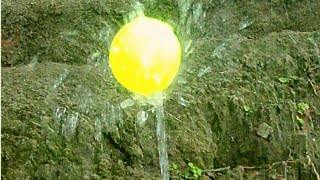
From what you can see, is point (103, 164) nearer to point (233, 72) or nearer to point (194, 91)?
point (194, 91)

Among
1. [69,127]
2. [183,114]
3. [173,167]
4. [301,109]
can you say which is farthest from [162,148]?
[301,109]

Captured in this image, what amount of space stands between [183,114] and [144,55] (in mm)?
992

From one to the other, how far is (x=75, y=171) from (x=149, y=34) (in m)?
0.93

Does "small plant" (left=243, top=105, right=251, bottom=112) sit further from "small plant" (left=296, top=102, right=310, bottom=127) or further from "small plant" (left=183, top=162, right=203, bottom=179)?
"small plant" (left=183, top=162, right=203, bottom=179)

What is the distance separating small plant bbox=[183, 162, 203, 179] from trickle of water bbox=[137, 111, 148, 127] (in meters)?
0.33

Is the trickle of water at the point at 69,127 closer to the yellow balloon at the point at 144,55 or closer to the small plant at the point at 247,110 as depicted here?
the yellow balloon at the point at 144,55

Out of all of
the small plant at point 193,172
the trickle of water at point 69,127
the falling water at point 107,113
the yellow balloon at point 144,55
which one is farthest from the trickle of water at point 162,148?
the yellow balloon at point 144,55

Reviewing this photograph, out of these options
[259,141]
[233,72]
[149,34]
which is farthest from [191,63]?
[149,34]

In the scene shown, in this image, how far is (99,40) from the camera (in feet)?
14.8

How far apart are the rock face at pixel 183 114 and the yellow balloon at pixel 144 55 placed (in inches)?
25.3

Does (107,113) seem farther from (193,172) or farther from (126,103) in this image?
(193,172)

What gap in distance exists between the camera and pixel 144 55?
281 centimetres

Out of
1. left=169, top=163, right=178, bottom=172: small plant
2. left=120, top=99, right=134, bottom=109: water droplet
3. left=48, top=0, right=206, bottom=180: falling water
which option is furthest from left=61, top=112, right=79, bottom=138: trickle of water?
left=169, top=163, right=178, bottom=172: small plant

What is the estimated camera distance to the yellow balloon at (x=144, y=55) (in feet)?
9.24
